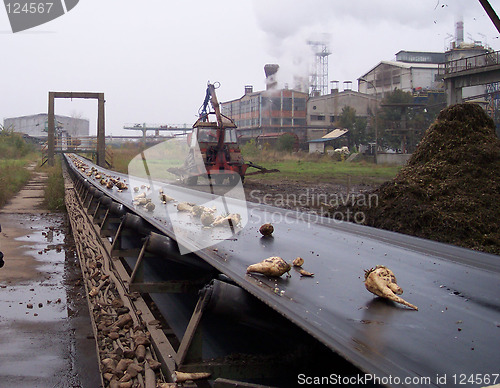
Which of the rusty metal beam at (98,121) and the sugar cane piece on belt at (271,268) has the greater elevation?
the rusty metal beam at (98,121)

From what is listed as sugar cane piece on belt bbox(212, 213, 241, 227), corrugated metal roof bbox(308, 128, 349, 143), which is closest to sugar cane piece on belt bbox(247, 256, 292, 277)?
sugar cane piece on belt bbox(212, 213, 241, 227)

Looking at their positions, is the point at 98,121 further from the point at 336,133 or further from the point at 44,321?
the point at 336,133

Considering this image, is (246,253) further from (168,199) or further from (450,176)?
(450,176)

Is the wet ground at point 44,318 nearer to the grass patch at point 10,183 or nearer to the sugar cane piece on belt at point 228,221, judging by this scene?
the sugar cane piece on belt at point 228,221

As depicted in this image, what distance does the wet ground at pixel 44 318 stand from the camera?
3959 millimetres

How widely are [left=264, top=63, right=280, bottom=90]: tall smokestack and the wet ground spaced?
35.5m

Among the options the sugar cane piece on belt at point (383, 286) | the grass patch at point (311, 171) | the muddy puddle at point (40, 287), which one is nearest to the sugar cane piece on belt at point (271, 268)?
the sugar cane piece on belt at point (383, 286)

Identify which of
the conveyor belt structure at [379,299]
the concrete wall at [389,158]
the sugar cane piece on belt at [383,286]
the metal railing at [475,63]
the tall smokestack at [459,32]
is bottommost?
the conveyor belt structure at [379,299]

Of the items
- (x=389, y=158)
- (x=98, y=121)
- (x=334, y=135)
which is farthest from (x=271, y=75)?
(x=98, y=121)

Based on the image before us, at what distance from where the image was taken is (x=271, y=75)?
146 ft

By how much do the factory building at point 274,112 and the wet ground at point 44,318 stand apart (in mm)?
38735

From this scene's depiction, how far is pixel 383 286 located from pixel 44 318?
4.36 m

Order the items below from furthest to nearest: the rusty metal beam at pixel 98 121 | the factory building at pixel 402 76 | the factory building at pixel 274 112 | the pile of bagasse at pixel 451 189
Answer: the factory building at pixel 274 112
the factory building at pixel 402 76
the rusty metal beam at pixel 98 121
the pile of bagasse at pixel 451 189

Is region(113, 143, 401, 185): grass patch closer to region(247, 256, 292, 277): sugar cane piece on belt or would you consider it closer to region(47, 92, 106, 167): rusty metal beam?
region(47, 92, 106, 167): rusty metal beam
